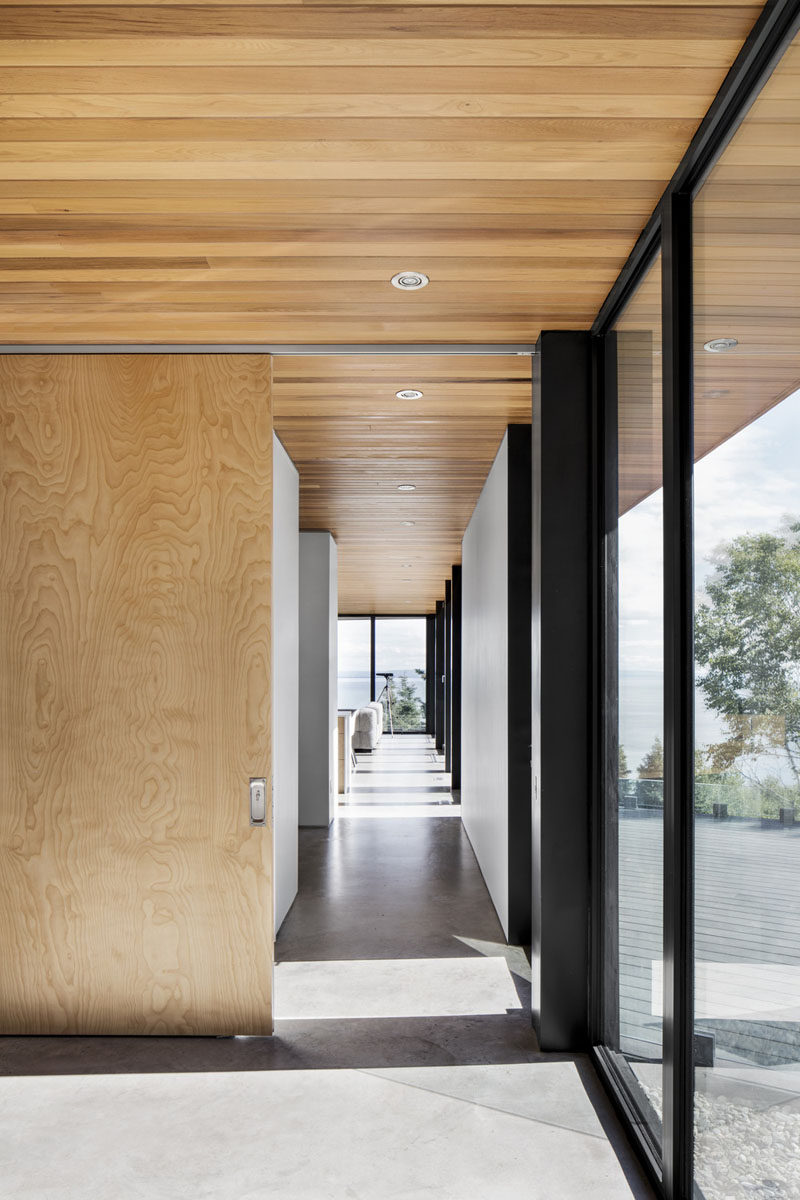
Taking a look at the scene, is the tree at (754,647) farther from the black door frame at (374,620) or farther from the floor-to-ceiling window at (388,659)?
the floor-to-ceiling window at (388,659)

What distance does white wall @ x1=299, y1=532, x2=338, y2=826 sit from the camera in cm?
697

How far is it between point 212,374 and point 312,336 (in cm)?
41

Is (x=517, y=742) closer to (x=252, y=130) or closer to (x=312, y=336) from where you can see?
(x=312, y=336)

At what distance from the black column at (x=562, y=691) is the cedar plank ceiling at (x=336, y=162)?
287mm

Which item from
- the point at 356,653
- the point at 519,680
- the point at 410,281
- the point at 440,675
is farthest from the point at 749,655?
the point at 356,653

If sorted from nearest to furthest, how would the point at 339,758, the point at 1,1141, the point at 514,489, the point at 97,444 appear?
1. the point at 1,1141
2. the point at 97,444
3. the point at 514,489
4. the point at 339,758

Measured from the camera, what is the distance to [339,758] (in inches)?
343

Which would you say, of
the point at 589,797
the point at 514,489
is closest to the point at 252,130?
the point at 589,797

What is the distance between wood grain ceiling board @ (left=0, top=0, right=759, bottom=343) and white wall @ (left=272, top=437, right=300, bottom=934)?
152cm

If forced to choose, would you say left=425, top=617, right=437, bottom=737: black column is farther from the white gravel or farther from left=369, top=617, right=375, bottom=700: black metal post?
the white gravel

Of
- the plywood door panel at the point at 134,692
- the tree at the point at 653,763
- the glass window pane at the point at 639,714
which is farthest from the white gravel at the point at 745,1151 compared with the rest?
the plywood door panel at the point at 134,692

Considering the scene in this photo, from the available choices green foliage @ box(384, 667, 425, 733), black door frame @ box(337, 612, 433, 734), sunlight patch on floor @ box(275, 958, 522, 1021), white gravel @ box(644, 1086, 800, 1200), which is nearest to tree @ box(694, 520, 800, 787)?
white gravel @ box(644, 1086, 800, 1200)

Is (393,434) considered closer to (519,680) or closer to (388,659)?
(519,680)

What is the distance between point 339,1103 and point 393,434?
2.93 meters
